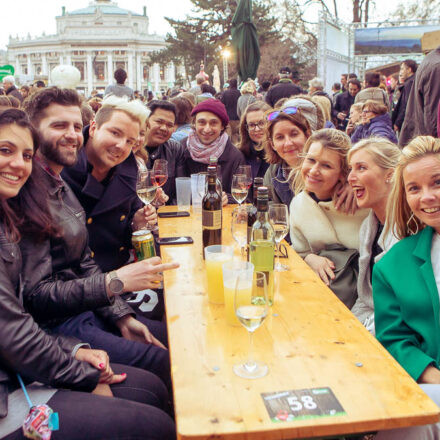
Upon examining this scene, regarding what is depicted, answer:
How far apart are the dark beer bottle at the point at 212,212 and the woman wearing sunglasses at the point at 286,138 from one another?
1.26 meters

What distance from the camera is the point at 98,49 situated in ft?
258

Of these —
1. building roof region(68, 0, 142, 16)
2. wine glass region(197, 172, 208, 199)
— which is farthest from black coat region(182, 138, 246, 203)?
building roof region(68, 0, 142, 16)

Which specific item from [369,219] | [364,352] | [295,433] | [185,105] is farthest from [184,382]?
[185,105]

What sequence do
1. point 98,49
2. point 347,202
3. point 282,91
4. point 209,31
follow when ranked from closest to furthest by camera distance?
1. point 347,202
2. point 282,91
3. point 209,31
4. point 98,49

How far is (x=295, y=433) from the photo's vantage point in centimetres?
106

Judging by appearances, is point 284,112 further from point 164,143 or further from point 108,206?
point 108,206

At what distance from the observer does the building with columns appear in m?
78.1

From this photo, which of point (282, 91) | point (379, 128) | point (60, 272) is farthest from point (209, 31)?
point (60, 272)

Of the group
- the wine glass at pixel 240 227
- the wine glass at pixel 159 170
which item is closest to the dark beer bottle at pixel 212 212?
the wine glass at pixel 240 227

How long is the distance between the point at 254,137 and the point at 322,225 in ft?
6.16

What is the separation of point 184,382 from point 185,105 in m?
4.46

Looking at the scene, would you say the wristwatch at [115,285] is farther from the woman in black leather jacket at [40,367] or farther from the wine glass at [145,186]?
the wine glass at [145,186]

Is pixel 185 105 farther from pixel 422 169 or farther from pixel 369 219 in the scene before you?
pixel 422 169

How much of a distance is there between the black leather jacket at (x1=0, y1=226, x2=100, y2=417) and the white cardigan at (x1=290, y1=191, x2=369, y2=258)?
1.44m
